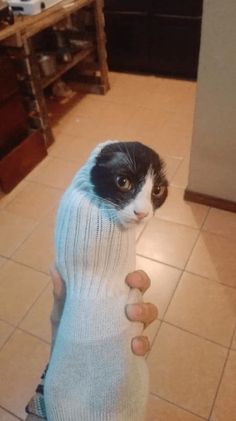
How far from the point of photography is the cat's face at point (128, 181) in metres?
0.52

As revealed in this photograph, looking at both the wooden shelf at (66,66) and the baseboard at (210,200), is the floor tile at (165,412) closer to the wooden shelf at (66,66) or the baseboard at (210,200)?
the baseboard at (210,200)

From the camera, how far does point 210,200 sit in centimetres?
154

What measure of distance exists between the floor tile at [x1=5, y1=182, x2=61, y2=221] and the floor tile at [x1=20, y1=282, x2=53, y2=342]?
45cm

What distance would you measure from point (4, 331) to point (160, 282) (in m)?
0.61

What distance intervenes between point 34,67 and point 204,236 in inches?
48.1

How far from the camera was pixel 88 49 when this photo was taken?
229cm

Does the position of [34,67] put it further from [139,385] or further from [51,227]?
[139,385]

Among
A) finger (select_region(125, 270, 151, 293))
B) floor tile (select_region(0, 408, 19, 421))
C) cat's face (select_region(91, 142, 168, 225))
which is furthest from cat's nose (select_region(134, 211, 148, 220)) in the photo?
floor tile (select_region(0, 408, 19, 421))

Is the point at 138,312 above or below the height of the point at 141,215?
below

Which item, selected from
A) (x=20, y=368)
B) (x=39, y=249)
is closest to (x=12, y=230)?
(x=39, y=249)

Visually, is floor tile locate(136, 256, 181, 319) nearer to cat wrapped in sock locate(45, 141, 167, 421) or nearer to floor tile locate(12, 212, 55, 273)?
floor tile locate(12, 212, 55, 273)

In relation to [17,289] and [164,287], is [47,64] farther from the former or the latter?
[164,287]

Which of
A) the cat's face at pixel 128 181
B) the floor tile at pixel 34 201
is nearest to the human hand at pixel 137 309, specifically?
the cat's face at pixel 128 181

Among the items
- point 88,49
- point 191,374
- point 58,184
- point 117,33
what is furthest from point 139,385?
point 117,33
